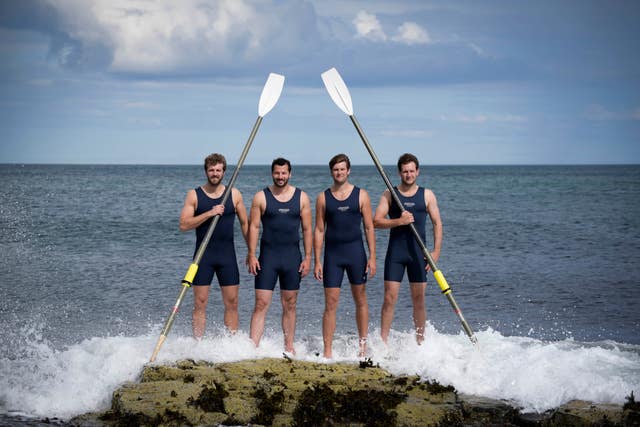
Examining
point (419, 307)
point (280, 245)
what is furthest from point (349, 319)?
point (280, 245)

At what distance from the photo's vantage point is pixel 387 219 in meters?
7.52

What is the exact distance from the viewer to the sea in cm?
680

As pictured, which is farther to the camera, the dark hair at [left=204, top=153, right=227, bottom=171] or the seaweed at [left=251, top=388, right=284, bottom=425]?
the dark hair at [left=204, top=153, right=227, bottom=171]

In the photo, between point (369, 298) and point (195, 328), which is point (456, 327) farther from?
point (195, 328)

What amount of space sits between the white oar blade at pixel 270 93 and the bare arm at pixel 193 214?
1504 millimetres

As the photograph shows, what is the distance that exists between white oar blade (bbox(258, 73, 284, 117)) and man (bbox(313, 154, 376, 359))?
1528mm

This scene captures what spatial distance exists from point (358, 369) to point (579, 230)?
61.4 ft

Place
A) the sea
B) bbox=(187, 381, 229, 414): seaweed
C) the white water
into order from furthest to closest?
1. the sea
2. the white water
3. bbox=(187, 381, 229, 414): seaweed

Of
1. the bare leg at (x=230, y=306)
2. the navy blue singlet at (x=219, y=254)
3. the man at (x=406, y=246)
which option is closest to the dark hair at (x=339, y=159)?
the man at (x=406, y=246)

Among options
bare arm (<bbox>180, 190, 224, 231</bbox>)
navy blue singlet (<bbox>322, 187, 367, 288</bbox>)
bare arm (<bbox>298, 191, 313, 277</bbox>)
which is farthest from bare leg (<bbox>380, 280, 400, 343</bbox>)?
bare arm (<bbox>180, 190, 224, 231</bbox>)

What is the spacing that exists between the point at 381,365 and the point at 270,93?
131 inches

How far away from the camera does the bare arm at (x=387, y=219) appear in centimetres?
741

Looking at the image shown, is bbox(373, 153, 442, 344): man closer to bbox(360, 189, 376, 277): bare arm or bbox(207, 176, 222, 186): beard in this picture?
bbox(360, 189, 376, 277): bare arm

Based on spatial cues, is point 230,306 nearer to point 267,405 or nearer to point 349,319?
point 267,405
